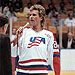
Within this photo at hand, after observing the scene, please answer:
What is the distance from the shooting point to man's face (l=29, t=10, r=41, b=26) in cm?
467

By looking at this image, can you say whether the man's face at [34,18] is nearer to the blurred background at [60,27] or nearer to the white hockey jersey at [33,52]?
the white hockey jersey at [33,52]

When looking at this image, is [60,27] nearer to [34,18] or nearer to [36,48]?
[34,18]

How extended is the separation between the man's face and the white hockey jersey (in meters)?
0.11

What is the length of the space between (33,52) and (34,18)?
49 centimetres

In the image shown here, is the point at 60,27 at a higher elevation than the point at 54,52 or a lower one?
lower

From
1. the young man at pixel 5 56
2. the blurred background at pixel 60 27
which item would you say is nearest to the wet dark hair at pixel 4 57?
the young man at pixel 5 56

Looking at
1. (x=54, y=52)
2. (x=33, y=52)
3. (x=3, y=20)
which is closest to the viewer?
(x=3, y=20)

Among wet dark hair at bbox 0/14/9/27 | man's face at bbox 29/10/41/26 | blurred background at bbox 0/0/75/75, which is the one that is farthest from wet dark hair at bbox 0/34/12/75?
blurred background at bbox 0/0/75/75

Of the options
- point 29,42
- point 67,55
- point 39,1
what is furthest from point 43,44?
point 39,1

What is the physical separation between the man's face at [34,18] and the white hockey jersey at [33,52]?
111 millimetres

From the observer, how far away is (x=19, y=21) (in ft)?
42.2

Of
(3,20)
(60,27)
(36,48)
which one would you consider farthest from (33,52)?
(60,27)

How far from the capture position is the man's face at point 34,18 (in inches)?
184

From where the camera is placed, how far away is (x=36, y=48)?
14.7 feet
